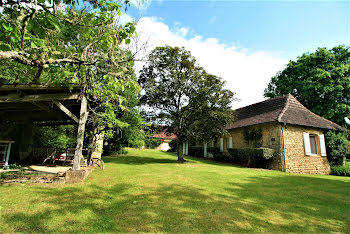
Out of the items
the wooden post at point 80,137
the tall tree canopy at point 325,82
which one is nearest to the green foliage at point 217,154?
the tall tree canopy at point 325,82

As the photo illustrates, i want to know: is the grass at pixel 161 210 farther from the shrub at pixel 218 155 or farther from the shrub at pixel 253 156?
the shrub at pixel 218 155

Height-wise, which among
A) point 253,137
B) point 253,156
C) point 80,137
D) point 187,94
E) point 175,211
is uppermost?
point 187,94

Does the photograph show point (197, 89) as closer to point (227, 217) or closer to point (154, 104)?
point (154, 104)

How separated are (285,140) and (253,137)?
2401 millimetres

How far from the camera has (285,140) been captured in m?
12.0

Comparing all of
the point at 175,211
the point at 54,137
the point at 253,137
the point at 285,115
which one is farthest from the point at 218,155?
the point at 175,211

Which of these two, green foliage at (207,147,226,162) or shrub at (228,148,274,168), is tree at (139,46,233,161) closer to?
shrub at (228,148,274,168)

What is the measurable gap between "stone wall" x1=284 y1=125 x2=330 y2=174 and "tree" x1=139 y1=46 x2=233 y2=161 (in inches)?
176

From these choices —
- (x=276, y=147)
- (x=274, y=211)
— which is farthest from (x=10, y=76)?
(x=276, y=147)

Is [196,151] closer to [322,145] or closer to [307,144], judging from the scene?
[307,144]

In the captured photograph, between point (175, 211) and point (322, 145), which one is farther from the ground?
point (322, 145)

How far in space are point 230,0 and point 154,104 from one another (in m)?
8.74

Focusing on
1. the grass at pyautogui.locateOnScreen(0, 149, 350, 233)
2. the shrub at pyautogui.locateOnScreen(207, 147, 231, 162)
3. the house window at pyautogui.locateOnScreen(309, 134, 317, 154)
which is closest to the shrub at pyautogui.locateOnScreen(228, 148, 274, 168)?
the shrub at pyautogui.locateOnScreen(207, 147, 231, 162)

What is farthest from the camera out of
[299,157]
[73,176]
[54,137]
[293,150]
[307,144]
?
[54,137]
